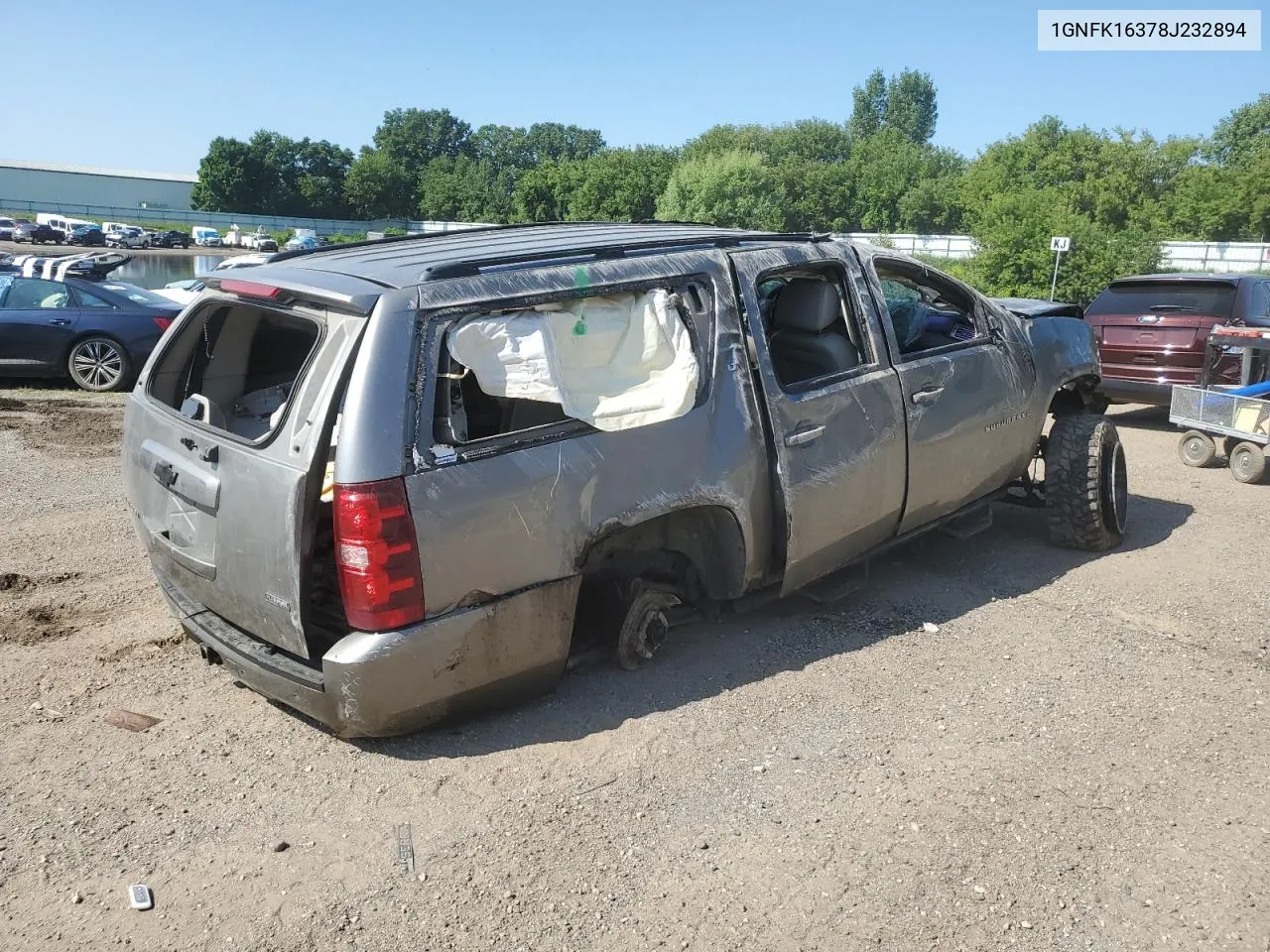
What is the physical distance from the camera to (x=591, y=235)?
4.57 metres

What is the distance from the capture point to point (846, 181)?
8150 centimetres

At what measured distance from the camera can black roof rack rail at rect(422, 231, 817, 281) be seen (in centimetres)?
356

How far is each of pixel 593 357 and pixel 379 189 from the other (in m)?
110

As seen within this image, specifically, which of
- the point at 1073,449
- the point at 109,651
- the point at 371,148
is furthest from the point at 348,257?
the point at 371,148

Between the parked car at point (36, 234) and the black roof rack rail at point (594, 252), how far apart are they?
210ft

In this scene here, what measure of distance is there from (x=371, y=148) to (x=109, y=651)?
130 metres

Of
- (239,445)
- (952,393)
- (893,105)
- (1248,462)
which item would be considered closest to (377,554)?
(239,445)

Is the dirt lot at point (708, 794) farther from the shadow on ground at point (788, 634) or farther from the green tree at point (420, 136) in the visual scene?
the green tree at point (420, 136)

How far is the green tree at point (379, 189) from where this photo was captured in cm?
10556

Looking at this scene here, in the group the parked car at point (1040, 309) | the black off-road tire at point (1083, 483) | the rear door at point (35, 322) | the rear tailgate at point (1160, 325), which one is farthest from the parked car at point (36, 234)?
the black off-road tire at point (1083, 483)

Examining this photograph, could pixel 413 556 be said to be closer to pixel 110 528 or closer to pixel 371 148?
pixel 110 528

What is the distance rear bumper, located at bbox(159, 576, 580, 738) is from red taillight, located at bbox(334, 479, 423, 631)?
0.31 feet

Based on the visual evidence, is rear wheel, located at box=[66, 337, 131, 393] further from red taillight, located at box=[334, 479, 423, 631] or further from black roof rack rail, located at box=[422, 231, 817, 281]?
red taillight, located at box=[334, 479, 423, 631]

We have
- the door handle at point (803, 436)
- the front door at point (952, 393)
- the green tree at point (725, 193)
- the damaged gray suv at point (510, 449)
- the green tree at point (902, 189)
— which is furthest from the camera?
the green tree at point (902, 189)
